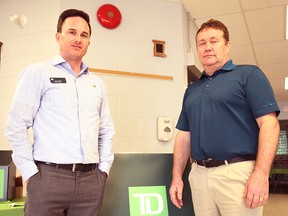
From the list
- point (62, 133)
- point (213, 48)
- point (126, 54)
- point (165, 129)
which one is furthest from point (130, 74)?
point (62, 133)

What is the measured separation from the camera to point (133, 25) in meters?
3.02

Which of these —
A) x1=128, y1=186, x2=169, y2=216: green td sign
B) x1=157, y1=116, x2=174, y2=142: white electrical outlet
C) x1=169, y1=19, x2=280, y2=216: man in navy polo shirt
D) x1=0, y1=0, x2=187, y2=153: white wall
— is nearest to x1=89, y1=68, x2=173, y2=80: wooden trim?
x1=0, y1=0, x2=187, y2=153: white wall

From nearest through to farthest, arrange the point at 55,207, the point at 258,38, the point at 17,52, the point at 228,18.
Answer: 1. the point at 55,207
2. the point at 17,52
3. the point at 228,18
4. the point at 258,38

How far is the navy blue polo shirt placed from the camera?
1521 millimetres

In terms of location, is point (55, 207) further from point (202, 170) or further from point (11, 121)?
point (202, 170)

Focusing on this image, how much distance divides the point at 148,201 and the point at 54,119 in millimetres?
756

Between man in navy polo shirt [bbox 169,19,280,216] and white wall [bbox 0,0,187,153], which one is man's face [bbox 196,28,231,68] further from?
white wall [bbox 0,0,187,153]

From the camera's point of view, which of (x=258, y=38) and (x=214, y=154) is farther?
(x=258, y=38)

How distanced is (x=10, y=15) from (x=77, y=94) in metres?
1.84

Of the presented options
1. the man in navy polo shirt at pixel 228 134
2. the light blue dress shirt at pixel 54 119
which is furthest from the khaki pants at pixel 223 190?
the light blue dress shirt at pixel 54 119

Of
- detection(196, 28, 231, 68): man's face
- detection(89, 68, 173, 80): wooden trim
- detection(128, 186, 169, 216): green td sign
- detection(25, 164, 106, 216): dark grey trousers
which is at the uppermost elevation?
detection(89, 68, 173, 80): wooden trim

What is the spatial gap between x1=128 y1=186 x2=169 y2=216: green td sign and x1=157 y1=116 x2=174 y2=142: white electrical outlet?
1131 millimetres

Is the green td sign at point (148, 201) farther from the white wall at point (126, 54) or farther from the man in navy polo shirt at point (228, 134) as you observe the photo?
the white wall at point (126, 54)

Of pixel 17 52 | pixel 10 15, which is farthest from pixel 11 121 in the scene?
pixel 10 15
